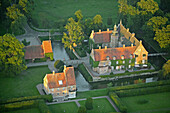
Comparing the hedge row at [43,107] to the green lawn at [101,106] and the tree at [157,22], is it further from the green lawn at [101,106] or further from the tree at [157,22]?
the tree at [157,22]

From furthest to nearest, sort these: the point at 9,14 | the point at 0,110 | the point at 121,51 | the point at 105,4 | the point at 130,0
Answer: the point at 105,4
the point at 130,0
the point at 9,14
the point at 121,51
the point at 0,110

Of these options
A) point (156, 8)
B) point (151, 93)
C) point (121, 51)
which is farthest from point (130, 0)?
point (151, 93)

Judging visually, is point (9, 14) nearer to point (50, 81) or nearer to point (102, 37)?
point (102, 37)

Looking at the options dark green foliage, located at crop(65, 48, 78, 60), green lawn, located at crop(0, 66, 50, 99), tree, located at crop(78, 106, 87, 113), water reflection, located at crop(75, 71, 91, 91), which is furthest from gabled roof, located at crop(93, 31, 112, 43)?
tree, located at crop(78, 106, 87, 113)

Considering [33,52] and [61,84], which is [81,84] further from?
[33,52]

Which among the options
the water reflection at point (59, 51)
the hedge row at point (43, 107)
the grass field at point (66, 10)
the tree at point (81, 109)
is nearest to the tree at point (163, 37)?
the grass field at point (66, 10)

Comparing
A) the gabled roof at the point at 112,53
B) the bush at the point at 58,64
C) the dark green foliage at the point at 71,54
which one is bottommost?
the bush at the point at 58,64
